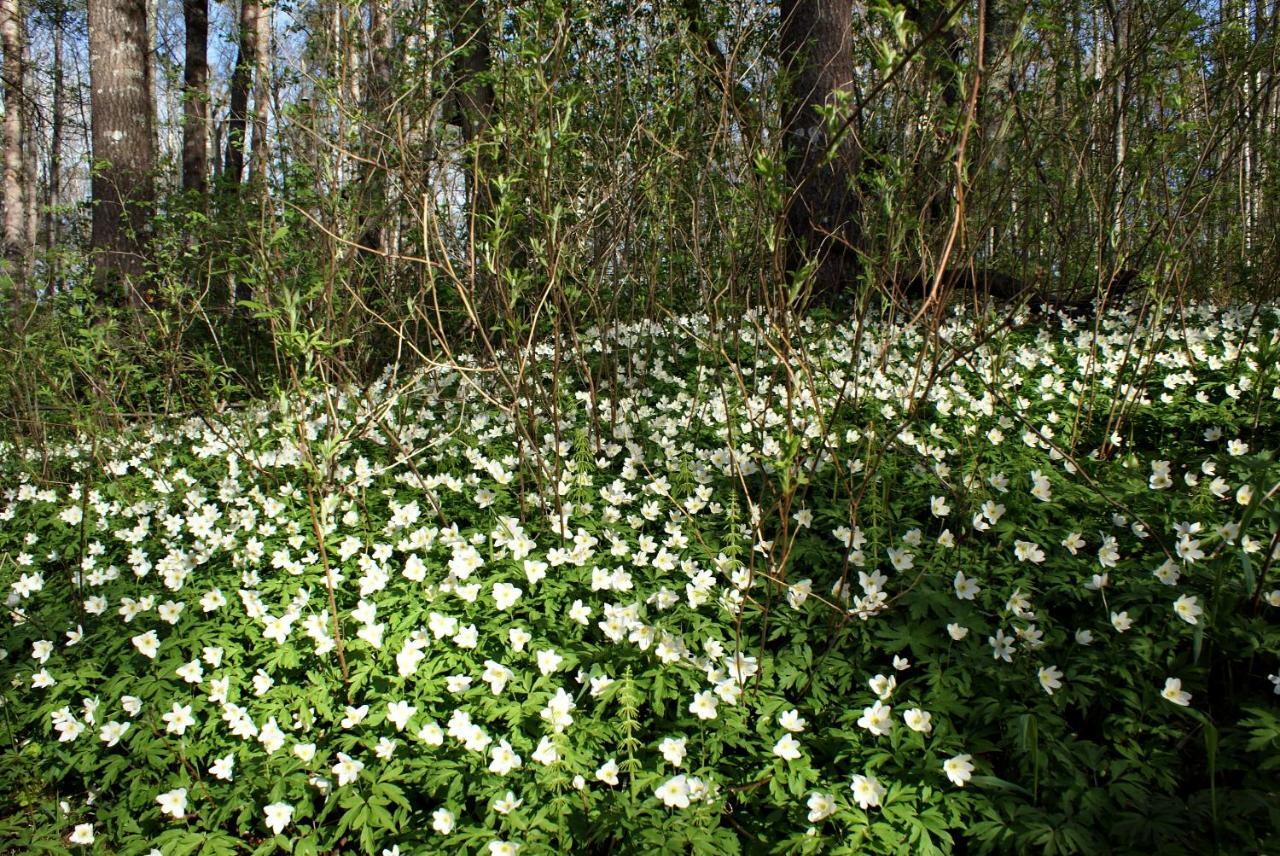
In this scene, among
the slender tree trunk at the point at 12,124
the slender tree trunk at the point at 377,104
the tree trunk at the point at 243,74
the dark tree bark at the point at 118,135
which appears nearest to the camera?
the slender tree trunk at the point at 377,104

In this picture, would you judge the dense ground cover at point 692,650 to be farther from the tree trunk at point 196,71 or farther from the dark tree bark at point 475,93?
the tree trunk at point 196,71

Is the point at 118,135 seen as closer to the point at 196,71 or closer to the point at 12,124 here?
the point at 196,71

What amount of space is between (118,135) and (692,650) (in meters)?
8.18

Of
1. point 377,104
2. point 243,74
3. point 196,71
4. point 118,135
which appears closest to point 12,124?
point 196,71

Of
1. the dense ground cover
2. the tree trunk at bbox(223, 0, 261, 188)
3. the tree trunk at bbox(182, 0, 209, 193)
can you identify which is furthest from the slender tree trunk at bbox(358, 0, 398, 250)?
the tree trunk at bbox(182, 0, 209, 193)

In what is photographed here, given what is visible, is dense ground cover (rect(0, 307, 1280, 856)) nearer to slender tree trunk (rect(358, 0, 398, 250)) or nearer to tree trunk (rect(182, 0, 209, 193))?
slender tree trunk (rect(358, 0, 398, 250))

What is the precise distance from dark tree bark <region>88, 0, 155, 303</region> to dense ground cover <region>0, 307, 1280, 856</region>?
4.70m

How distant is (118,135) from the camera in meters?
7.34

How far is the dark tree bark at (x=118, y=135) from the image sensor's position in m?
7.22

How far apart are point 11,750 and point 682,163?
4643 millimetres

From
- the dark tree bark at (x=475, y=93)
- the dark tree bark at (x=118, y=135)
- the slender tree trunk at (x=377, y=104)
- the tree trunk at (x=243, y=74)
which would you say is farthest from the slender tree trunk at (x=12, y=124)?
the slender tree trunk at (x=377, y=104)

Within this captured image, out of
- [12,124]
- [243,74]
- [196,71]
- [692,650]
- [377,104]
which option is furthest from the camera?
[12,124]

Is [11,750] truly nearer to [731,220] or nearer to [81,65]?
[731,220]

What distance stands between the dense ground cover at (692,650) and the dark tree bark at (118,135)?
185 inches
